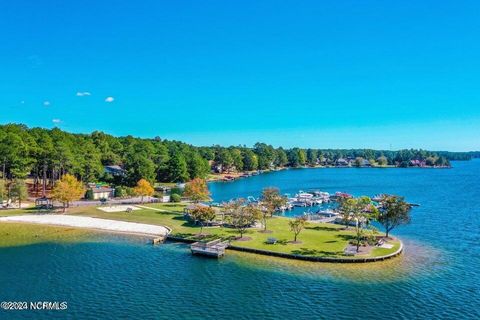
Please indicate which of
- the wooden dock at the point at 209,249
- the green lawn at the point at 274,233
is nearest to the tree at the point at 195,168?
the green lawn at the point at 274,233

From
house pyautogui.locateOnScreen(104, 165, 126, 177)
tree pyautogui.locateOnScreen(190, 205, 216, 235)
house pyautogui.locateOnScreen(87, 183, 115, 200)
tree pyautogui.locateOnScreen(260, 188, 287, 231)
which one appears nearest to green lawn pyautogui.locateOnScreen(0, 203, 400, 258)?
tree pyautogui.locateOnScreen(190, 205, 216, 235)

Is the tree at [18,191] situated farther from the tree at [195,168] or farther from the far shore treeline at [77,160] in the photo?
the tree at [195,168]

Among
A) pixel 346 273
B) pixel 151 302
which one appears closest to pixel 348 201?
pixel 346 273

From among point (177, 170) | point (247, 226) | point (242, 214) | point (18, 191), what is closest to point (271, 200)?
point (247, 226)

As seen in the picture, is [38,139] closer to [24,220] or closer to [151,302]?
[24,220]

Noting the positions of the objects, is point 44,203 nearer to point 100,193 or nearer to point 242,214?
point 100,193

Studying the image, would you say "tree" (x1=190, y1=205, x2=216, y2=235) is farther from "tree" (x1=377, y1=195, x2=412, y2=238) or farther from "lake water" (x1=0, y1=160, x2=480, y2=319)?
"tree" (x1=377, y1=195, x2=412, y2=238)
